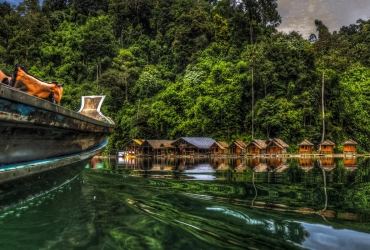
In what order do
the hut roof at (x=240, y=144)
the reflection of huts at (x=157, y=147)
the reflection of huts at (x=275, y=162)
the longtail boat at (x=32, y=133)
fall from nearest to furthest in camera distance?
the longtail boat at (x=32, y=133)
the reflection of huts at (x=275, y=162)
the hut roof at (x=240, y=144)
the reflection of huts at (x=157, y=147)

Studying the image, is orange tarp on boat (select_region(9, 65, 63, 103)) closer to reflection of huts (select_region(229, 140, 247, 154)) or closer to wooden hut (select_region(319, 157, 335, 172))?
wooden hut (select_region(319, 157, 335, 172))

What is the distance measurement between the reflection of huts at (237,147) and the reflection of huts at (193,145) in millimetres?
2026

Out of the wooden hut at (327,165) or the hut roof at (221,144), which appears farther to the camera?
the hut roof at (221,144)

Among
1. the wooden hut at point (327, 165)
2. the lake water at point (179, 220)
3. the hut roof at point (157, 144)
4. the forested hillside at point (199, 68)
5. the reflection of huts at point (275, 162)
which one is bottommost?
the reflection of huts at point (275, 162)

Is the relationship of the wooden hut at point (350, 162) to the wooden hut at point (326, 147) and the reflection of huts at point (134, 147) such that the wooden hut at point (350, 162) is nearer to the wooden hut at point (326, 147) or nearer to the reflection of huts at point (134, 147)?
the wooden hut at point (326, 147)

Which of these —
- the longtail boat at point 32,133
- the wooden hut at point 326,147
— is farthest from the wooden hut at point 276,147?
the longtail boat at point 32,133

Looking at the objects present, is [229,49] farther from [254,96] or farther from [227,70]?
[254,96]

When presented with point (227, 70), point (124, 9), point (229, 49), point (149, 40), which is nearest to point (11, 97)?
point (227, 70)

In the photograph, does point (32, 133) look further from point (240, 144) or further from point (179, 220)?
point (240, 144)

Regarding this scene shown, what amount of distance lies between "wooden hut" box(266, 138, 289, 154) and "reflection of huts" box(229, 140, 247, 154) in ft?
7.93

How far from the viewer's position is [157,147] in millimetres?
31875

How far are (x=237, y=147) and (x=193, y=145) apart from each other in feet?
14.9

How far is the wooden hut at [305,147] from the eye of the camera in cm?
2852

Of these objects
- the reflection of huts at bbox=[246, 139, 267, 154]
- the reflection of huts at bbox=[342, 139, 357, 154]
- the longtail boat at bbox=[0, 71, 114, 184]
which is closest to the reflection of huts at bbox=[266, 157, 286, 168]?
the longtail boat at bbox=[0, 71, 114, 184]
